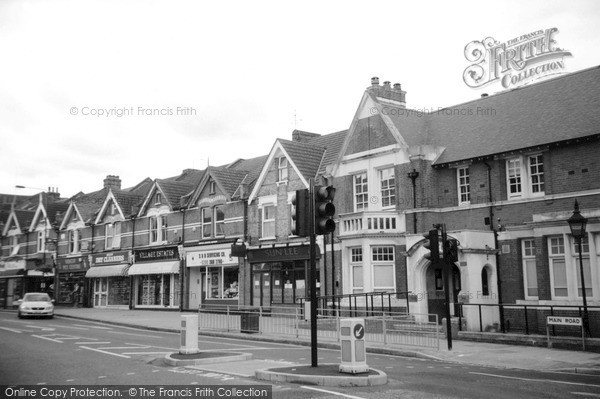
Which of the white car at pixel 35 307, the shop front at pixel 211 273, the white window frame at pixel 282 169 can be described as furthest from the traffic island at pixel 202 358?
the white car at pixel 35 307

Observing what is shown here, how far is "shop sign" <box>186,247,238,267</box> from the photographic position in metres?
36.0

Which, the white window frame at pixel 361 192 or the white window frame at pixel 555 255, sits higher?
the white window frame at pixel 361 192

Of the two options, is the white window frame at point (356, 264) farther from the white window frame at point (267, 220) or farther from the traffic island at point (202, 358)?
the traffic island at point (202, 358)

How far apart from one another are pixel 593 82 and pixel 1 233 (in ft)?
211

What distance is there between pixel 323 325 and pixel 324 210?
11804mm

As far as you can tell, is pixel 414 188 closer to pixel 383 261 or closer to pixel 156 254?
pixel 383 261

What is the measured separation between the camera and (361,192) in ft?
95.7

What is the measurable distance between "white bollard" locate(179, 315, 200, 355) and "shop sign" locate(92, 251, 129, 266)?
31.8 meters

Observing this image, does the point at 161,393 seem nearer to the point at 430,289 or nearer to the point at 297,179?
the point at 430,289

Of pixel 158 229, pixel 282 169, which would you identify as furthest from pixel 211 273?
pixel 282 169

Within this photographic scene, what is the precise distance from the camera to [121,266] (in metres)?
44.7

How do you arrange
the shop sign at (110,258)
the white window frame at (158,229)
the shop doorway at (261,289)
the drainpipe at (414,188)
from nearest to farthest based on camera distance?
the drainpipe at (414,188) → the shop doorway at (261,289) → the white window frame at (158,229) → the shop sign at (110,258)

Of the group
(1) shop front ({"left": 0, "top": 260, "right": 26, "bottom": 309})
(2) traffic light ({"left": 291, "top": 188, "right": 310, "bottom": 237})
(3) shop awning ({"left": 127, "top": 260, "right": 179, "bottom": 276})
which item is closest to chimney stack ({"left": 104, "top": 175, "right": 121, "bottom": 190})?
(1) shop front ({"left": 0, "top": 260, "right": 26, "bottom": 309})

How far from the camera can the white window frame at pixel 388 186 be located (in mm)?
27781
